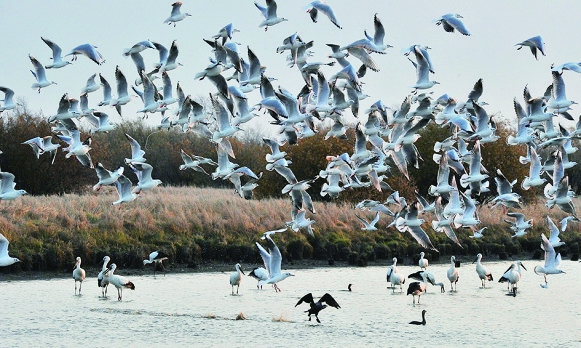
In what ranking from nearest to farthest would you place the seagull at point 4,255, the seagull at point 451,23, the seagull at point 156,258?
the seagull at point 451,23 < the seagull at point 4,255 < the seagull at point 156,258

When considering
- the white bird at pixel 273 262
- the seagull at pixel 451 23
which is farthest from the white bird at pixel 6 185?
the seagull at pixel 451 23

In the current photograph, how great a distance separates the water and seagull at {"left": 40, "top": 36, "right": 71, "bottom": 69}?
5.01 metres

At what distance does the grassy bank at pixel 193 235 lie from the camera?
2695 cm

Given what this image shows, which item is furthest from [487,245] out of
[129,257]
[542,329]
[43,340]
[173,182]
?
[173,182]

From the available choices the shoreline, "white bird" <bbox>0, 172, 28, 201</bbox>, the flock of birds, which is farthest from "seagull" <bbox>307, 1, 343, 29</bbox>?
the shoreline

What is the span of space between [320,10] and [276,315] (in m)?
6.21

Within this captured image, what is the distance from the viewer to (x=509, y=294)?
77.9 feet

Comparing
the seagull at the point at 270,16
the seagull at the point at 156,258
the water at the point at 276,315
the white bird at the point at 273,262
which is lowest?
the water at the point at 276,315

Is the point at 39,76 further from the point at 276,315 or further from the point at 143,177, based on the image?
the point at 276,315

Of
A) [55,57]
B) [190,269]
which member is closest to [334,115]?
[55,57]

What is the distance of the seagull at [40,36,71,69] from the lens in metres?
19.7

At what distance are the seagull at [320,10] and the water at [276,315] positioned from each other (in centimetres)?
579

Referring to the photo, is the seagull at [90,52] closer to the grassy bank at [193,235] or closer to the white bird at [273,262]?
the white bird at [273,262]

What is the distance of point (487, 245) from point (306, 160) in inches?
349
